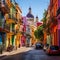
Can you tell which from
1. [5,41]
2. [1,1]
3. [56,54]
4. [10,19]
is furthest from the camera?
[10,19]

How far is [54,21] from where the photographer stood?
46562 millimetres

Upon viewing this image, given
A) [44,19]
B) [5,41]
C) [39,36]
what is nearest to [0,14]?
[5,41]

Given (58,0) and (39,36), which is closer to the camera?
(58,0)

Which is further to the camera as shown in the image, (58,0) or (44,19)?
(44,19)

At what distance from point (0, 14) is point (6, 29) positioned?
3652mm

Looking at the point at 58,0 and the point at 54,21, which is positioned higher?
the point at 58,0

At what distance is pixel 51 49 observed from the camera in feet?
115

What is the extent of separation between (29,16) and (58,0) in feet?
315

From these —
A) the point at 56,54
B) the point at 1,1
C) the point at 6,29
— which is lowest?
the point at 56,54

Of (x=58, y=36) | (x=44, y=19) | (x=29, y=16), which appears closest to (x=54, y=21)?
(x=58, y=36)

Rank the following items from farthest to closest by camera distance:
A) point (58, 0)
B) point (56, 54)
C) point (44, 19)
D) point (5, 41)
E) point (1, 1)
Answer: point (44, 19)
point (5, 41)
point (58, 0)
point (1, 1)
point (56, 54)

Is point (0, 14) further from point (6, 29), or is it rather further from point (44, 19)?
point (44, 19)

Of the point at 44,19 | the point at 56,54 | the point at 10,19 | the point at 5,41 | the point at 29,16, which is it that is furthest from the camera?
the point at 29,16

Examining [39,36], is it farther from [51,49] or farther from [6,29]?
[51,49]
